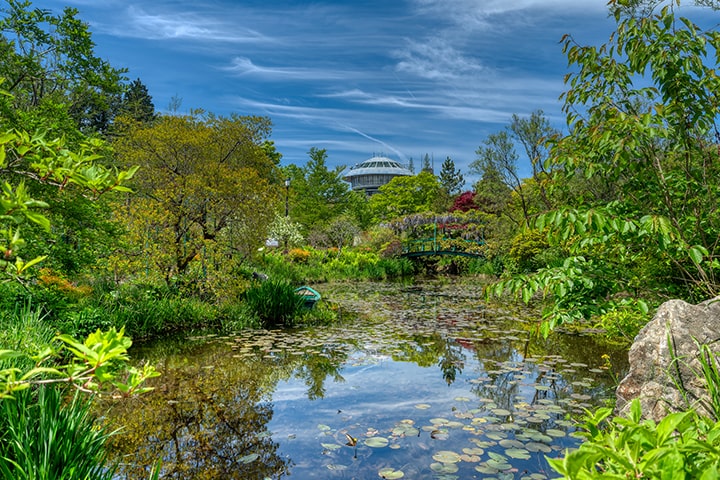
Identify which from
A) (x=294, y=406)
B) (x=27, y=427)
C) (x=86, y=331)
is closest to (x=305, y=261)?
(x=86, y=331)

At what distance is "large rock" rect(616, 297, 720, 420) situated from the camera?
2.40 meters

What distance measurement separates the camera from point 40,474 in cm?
195

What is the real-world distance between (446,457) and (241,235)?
23.2 ft

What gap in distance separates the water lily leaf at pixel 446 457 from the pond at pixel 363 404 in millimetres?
11

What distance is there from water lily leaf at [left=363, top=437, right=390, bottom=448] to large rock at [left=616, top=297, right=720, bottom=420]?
1746 mm

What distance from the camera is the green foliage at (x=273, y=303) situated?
853 cm

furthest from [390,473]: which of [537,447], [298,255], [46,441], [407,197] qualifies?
[407,197]

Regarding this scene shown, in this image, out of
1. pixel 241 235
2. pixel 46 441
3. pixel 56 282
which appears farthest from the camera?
pixel 241 235

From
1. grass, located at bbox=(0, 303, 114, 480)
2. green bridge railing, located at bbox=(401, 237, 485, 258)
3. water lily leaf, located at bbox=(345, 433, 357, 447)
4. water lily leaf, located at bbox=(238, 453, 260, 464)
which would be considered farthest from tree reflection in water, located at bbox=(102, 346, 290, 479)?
green bridge railing, located at bbox=(401, 237, 485, 258)

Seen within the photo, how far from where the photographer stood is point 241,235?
30.2ft

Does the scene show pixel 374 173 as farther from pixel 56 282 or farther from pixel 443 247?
pixel 56 282

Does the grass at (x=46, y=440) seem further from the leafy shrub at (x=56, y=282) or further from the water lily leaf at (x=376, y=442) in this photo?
the leafy shrub at (x=56, y=282)

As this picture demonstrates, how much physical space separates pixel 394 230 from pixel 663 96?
2210 cm

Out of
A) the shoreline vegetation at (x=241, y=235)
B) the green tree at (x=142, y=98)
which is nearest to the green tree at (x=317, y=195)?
the shoreline vegetation at (x=241, y=235)
